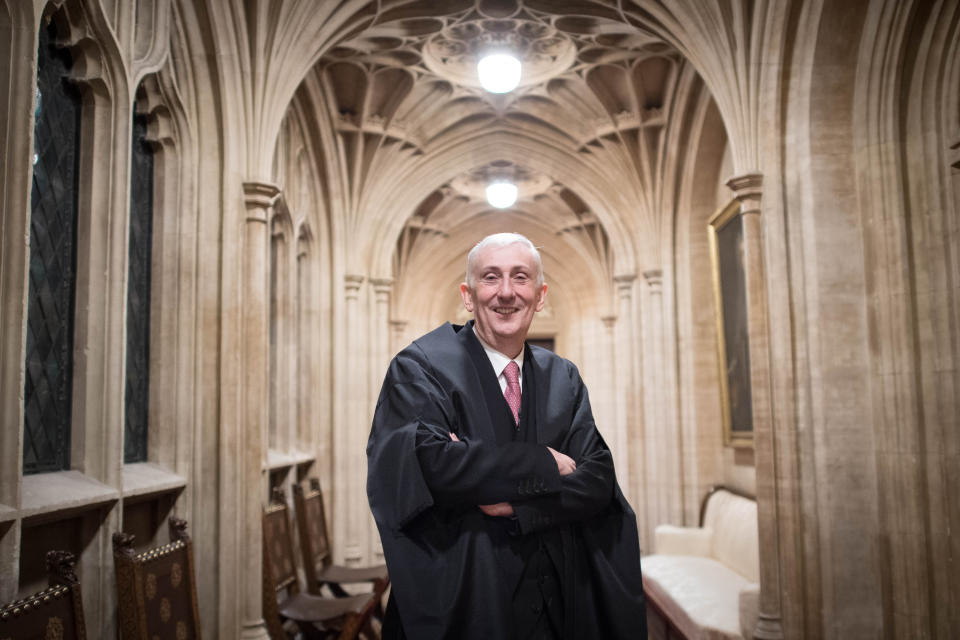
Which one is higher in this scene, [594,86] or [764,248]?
[594,86]

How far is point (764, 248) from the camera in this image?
5.74 metres

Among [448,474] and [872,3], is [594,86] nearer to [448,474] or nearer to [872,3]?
[872,3]

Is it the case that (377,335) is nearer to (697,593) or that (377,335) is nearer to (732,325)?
(732,325)

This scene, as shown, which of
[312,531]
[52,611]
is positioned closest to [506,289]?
[52,611]

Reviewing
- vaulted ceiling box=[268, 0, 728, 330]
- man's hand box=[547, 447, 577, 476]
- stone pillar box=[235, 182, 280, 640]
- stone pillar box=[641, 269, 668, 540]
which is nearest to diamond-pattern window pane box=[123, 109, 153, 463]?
stone pillar box=[235, 182, 280, 640]

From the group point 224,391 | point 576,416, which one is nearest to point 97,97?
point 224,391

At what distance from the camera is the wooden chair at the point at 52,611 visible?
264 centimetres

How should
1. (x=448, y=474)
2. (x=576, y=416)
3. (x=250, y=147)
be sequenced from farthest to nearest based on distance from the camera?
1. (x=250, y=147)
2. (x=576, y=416)
3. (x=448, y=474)

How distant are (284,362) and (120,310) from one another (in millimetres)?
3933

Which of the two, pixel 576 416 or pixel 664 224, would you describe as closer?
pixel 576 416

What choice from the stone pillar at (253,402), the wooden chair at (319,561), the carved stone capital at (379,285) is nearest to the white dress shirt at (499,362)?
the stone pillar at (253,402)

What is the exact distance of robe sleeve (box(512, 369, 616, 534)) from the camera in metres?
1.79

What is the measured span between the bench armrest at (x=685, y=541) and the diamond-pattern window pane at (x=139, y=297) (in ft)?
19.2

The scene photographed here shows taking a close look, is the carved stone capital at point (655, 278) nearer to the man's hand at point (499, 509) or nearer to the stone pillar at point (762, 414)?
the stone pillar at point (762, 414)
